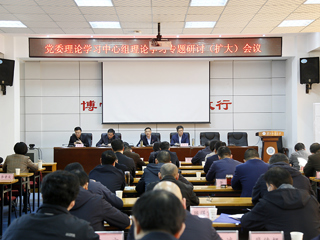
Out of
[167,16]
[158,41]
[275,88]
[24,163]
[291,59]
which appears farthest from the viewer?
[275,88]

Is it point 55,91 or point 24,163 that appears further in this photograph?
point 55,91

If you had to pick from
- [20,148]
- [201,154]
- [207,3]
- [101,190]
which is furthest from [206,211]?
[207,3]

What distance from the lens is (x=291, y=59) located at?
9.25 m

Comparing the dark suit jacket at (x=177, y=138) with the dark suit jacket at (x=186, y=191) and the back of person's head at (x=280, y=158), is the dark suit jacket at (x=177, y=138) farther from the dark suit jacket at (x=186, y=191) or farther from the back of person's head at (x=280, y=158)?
the dark suit jacket at (x=186, y=191)

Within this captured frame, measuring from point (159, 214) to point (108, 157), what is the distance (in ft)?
9.05

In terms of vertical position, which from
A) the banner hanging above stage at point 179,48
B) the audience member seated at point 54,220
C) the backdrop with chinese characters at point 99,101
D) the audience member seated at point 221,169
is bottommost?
the audience member seated at point 221,169

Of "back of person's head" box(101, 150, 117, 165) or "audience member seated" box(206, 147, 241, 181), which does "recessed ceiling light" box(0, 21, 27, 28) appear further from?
"audience member seated" box(206, 147, 241, 181)

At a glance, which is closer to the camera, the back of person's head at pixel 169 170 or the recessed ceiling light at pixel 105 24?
the back of person's head at pixel 169 170

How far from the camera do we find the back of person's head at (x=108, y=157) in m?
3.74

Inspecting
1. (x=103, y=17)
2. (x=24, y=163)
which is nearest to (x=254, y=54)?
(x=103, y=17)

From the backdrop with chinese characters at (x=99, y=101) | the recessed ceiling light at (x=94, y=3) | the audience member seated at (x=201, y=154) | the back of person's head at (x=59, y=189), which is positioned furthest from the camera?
the backdrop with chinese characters at (x=99, y=101)

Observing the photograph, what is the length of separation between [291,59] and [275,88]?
0.97 meters

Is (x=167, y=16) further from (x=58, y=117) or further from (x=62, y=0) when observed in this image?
(x=58, y=117)

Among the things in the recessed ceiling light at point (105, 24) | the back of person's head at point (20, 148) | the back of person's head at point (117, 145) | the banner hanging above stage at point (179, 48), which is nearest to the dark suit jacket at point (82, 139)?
the banner hanging above stage at point (179, 48)
